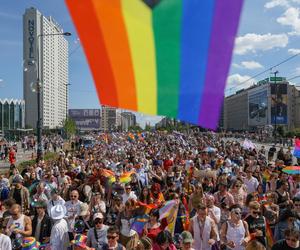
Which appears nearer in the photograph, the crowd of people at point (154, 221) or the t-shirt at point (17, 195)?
the crowd of people at point (154, 221)

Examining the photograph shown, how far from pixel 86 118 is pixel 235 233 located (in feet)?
318

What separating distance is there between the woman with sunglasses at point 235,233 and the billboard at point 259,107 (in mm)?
110572

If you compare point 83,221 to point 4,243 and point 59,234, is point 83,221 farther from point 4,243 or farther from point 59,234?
point 4,243

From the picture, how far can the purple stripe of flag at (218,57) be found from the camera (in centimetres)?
170

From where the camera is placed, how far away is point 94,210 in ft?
22.1

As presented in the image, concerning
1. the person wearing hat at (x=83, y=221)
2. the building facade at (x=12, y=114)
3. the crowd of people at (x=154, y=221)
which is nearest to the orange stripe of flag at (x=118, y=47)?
the crowd of people at (x=154, y=221)

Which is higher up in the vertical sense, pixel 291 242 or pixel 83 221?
pixel 291 242

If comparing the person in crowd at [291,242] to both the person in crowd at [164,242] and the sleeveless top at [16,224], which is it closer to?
the person in crowd at [164,242]

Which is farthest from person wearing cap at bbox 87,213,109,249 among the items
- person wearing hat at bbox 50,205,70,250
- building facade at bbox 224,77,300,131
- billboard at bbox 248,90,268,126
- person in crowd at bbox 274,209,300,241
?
billboard at bbox 248,90,268,126

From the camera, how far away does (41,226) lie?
18.1ft

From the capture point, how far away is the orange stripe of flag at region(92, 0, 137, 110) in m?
1.74

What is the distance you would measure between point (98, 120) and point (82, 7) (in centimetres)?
9798

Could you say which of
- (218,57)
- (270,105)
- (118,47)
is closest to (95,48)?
(118,47)

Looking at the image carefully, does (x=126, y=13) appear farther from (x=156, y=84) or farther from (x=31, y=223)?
(x=31, y=223)
